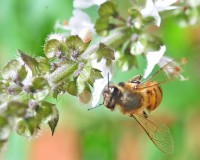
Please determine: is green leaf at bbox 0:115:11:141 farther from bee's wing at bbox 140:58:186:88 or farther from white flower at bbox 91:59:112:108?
bee's wing at bbox 140:58:186:88

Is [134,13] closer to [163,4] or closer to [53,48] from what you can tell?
[163,4]

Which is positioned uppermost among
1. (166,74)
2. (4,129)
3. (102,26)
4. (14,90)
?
(102,26)

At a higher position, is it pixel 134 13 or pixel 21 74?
pixel 134 13

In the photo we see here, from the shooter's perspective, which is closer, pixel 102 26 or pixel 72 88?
pixel 72 88

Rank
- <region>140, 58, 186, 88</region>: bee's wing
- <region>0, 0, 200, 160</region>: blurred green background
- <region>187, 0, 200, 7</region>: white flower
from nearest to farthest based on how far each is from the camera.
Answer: <region>140, 58, 186, 88</region>: bee's wing < <region>187, 0, 200, 7</region>: white flower < <region>0, 0, 200, 160</region>: blurred green background

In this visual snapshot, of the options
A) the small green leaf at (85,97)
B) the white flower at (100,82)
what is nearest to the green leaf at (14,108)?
the small green leaf at (85,97)

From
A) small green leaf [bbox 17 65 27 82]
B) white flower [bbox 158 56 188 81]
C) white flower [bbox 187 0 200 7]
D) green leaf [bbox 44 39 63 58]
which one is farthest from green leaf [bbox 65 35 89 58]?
white flower [bbox 187 0 200 7]

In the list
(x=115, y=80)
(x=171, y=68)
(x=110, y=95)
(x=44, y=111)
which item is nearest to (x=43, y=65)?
(x=44, y=111)
